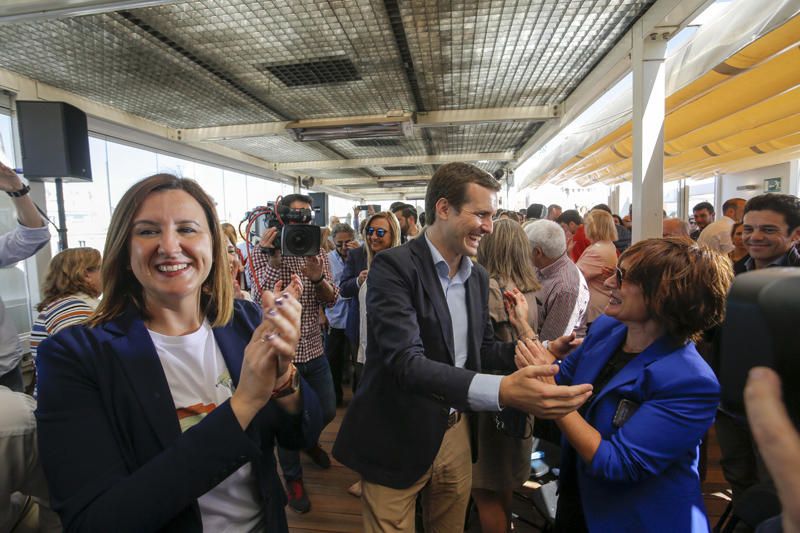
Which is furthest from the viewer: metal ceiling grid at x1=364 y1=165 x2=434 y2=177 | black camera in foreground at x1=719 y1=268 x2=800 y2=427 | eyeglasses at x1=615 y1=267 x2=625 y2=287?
metal ceiling grid at x1=364 y1=165 x2=434 y2=177

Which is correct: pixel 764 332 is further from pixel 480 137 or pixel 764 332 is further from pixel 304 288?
pixel 480 137

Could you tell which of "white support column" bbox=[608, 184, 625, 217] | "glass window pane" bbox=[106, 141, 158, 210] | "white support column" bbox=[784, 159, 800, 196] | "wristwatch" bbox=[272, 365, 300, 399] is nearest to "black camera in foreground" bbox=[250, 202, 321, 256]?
"wristwatch" bbox=[272, 365, 300, 399]

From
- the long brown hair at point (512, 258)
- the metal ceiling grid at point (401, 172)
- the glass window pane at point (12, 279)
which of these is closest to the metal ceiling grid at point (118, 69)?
the glass window pane at point (12, 279)

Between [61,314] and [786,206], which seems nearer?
[61,314]

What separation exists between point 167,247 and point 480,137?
536 centimetres

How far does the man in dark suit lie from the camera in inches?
44.6

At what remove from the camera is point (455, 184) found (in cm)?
147

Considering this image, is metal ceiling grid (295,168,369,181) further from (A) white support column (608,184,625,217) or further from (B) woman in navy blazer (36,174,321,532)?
(B) woman in navy blazer (36,174,321,532)

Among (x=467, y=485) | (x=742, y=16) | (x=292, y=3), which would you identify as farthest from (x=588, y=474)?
(x=292, y=3)

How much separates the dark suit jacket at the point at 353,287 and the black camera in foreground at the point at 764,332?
2666mm

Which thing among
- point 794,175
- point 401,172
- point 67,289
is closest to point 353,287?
point 67,289

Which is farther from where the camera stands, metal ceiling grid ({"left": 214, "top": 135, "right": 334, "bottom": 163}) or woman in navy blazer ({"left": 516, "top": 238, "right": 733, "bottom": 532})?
metal ceiling grid ({"left": 214, "top": 135, "right": 334, "bottom": 163})

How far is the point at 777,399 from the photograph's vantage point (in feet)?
1.47

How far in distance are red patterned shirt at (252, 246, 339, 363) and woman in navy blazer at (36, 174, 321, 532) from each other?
1.28m
